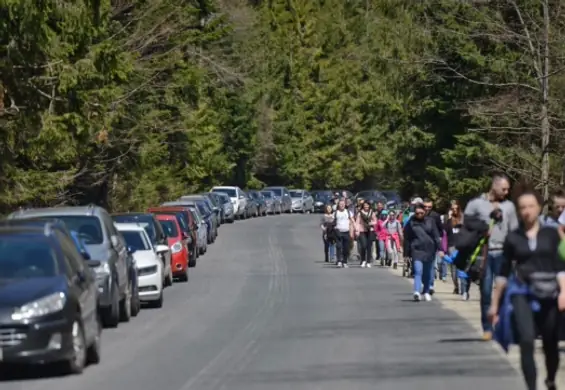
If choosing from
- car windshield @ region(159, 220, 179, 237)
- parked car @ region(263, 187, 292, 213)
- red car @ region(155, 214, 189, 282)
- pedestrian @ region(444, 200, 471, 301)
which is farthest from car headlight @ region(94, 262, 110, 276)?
parked car @ region(263, 187, 292, 213)

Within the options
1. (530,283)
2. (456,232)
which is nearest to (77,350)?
(530,283)

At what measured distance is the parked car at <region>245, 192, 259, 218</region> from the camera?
7562cm

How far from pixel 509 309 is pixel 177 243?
21.0 metres

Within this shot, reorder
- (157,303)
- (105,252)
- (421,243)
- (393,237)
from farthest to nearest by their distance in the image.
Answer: (393,237) → (157,303) → (421,243) → (105,252)

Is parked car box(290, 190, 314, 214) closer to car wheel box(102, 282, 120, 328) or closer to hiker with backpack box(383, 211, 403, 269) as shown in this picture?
hiker with backpack box(383, 211, 403, 269)

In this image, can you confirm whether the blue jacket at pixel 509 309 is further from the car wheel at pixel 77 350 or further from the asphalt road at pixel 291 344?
the car wheel at pixel 77 350

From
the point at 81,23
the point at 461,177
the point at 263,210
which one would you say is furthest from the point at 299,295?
the point at 263,210

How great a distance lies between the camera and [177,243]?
3206cm

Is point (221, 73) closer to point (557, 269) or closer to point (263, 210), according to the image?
point (263, 210)

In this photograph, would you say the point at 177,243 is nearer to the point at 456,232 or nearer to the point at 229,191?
the point at 456,232

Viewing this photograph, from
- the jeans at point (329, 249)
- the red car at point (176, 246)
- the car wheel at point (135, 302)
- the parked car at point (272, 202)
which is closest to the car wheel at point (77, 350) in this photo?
the car wheel at point (135, 302)

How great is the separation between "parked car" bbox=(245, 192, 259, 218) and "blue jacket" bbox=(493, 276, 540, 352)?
63.2m

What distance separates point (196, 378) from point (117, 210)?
36243 mm

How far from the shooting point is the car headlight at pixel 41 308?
1425 centimetres
